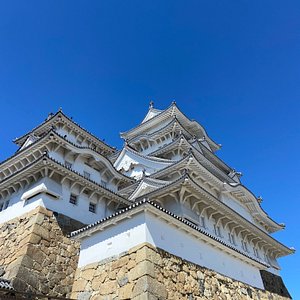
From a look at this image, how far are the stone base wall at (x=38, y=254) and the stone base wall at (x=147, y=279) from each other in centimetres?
205

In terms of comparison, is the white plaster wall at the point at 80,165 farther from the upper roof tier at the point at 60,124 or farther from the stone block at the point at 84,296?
the stone block at the point at 84,296

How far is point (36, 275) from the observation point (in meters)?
11.0

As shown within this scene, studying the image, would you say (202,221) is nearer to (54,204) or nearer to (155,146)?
(54,204)

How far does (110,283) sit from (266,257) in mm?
16913

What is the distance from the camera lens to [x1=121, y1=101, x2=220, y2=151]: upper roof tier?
28.2 metres

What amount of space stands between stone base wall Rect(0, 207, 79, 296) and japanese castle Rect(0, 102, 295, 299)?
0.26 ft

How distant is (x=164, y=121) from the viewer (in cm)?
2862

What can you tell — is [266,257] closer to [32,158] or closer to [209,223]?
[209,223]

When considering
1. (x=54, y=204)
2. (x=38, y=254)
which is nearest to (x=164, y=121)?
(x=54, y=204)

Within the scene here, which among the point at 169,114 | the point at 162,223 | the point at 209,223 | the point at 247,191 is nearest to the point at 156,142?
the point at 169,114

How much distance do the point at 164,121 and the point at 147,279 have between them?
21.8 metres

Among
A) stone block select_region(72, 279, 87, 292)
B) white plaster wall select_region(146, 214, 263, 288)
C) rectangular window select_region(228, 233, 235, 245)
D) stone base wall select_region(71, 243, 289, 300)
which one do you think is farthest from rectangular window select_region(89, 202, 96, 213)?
rectangular window select_region(228, 233, 235, 245)

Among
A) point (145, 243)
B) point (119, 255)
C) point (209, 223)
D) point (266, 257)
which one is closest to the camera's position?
point (145, 243)

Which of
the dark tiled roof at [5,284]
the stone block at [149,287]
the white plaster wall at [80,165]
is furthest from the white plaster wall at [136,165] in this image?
the stone block at [149,287]
